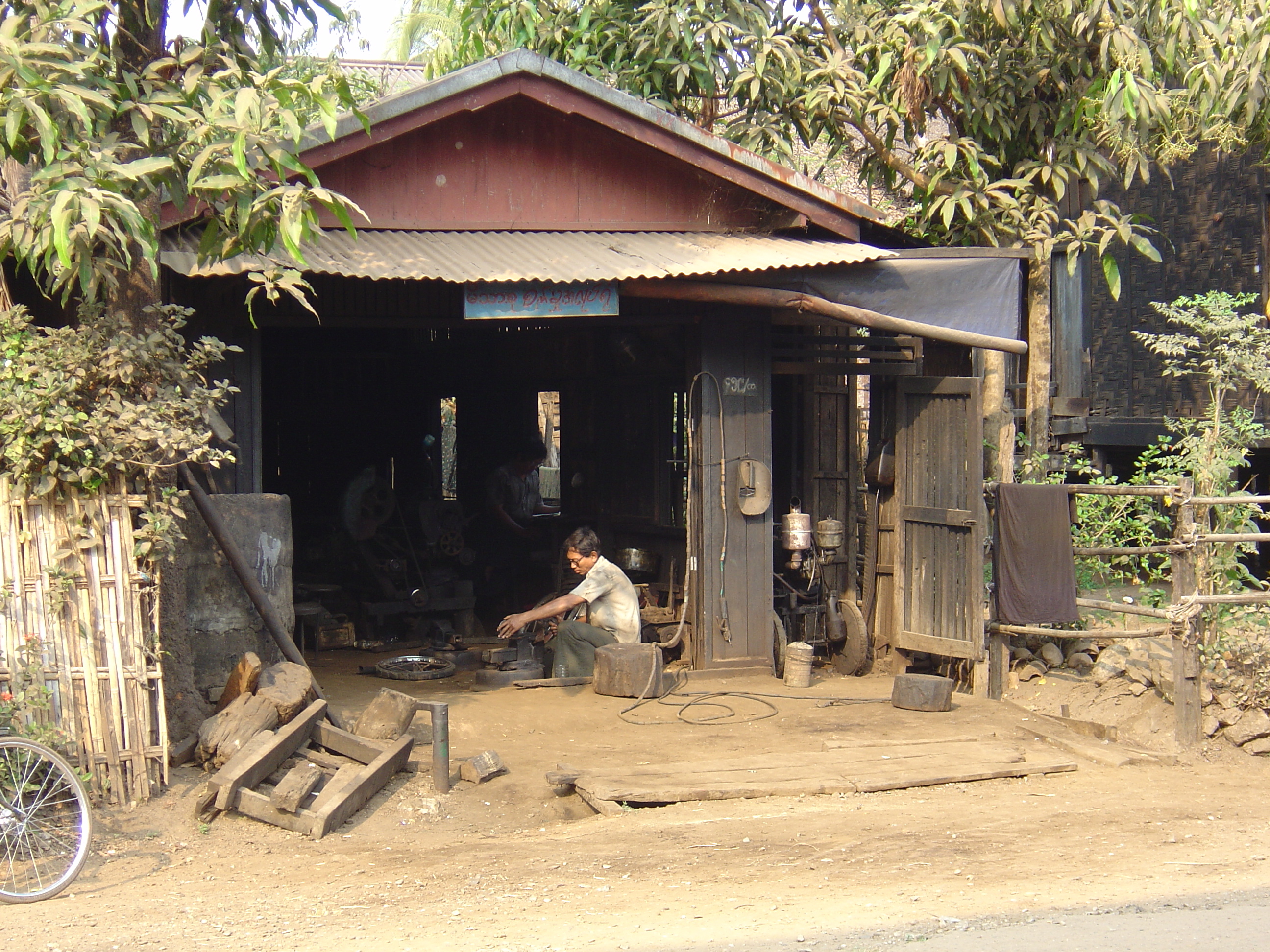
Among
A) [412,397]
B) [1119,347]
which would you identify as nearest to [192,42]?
[412,397]

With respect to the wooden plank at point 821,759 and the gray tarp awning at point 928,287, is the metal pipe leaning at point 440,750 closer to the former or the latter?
the wooden plank at point 821,759

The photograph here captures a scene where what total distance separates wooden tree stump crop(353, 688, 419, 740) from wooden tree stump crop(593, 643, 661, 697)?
1.91 meters

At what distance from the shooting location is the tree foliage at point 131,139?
5555 mm

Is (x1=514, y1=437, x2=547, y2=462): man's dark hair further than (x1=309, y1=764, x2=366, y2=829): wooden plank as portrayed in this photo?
Answer: Yes

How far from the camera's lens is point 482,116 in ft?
29.9

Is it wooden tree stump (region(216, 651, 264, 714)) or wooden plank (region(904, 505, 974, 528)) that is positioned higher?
wooden plank (region(904, 505, 974, 528))

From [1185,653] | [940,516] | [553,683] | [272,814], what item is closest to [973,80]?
[940,516]

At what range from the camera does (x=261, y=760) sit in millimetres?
6227

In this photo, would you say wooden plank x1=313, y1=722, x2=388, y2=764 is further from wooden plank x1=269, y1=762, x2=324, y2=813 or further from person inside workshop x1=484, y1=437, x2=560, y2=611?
person inside workshop x1=484, y1=437, x2=560, y2=611

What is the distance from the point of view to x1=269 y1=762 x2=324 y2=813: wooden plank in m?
6.01

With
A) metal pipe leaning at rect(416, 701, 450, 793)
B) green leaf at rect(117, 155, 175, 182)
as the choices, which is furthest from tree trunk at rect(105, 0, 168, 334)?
metal pipe leaning at rect(416, 701, 450, 793)

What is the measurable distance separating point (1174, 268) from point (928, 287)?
6.82m

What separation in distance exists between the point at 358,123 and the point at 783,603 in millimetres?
5354

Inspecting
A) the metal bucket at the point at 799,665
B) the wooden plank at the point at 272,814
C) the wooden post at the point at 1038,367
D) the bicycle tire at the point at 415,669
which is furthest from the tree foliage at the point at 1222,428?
the wooden plank at the point at 272,814
